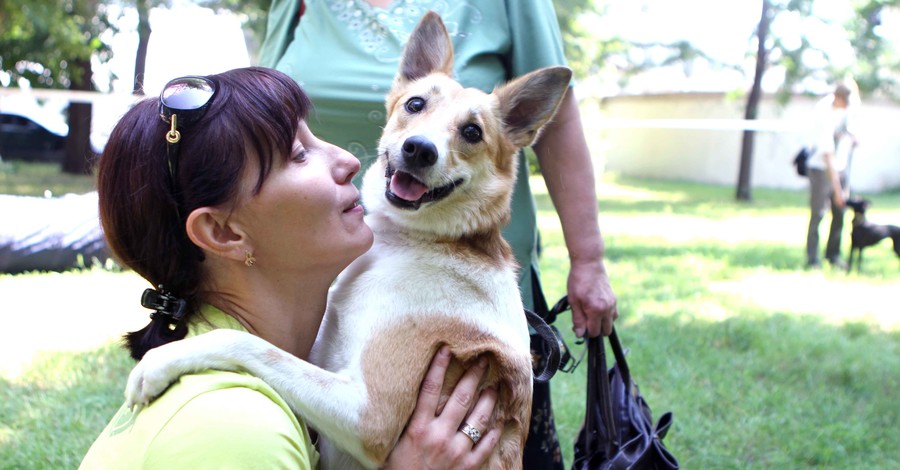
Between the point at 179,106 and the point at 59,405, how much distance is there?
9.44 feet

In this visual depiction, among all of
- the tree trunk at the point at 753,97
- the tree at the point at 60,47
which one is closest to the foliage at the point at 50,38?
the tree at the point at 60,47

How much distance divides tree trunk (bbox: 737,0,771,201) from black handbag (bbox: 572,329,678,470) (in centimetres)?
1733

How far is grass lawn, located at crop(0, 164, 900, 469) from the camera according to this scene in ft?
13.4

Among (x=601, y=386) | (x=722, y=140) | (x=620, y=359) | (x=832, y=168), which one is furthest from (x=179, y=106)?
(x=722, y=140)

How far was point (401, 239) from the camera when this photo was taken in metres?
2.37

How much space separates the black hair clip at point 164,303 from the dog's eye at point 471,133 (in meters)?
1.13

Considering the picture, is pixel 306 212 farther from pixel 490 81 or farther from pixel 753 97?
pixel 753 97

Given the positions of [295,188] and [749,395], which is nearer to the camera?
[295,188]

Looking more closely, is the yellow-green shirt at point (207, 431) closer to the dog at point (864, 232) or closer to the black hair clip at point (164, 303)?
the black hair clip at point (164, 303)

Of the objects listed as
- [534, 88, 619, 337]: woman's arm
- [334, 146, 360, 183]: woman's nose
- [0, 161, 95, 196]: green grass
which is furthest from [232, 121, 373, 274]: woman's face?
[0, 161, 95, 196]: green grass

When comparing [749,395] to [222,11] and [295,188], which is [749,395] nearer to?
[295,188]

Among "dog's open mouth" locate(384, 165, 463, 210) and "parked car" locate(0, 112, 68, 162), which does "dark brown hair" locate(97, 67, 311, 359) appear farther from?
"parked car" locate(0, 112, 68, 162)

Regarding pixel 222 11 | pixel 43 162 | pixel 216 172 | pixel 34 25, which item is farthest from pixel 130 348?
pixel 43 162

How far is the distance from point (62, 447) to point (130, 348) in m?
1.96
